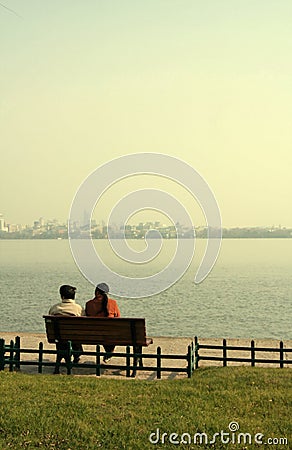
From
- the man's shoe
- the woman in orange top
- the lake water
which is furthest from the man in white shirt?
the lake water

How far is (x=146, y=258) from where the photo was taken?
347 ft

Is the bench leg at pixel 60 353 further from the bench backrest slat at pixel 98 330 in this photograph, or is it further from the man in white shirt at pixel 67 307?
the man in white shirt at pixel 67 307

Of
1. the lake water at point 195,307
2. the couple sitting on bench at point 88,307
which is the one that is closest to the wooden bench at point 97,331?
the couple sitting on bench at point 88,307

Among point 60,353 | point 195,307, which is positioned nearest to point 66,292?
point 60,353

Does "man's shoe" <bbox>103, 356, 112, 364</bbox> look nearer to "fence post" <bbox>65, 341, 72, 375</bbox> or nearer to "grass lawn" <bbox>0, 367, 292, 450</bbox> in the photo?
"fence post" <bbox>65, 341, 72, 375</bbox>

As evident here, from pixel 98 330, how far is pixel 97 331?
2cm

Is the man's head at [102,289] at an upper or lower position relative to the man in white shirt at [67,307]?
upper

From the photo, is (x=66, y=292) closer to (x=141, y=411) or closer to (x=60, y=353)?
(x=60, y=353)

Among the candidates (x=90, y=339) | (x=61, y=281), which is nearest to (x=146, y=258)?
(x=61, y=281)

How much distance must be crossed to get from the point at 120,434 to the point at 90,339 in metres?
4.07

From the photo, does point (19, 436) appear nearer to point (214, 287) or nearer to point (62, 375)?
point (62, 375)

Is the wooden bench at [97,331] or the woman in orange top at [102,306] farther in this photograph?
the woman in orange top at [102,306]

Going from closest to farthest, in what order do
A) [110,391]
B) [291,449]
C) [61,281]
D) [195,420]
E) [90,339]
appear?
[291,449], [195,420], [110,391], [90,339], [61,281]

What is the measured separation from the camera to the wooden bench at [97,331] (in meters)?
11.9
